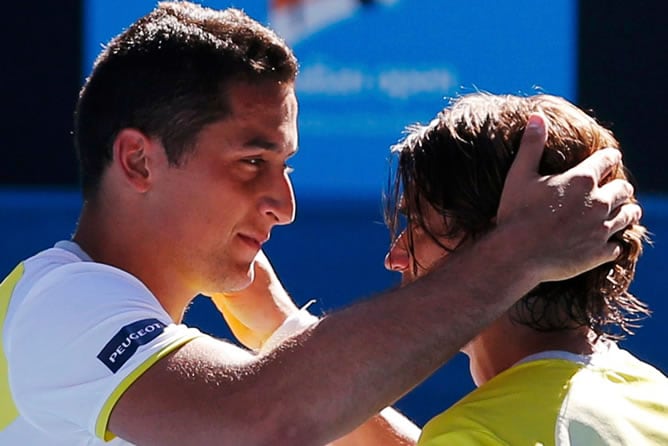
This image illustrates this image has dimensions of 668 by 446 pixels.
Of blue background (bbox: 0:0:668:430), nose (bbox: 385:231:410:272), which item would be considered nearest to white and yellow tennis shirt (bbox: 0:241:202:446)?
nose (bbox: 385:231:410:272)

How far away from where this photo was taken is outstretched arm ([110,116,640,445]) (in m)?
1.73

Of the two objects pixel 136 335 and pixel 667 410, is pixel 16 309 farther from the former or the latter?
pixel 667 410

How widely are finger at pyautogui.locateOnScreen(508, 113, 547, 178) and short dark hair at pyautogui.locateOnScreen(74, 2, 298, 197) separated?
1.78ft

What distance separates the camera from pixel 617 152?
1896mm

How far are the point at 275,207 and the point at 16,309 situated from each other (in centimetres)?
47

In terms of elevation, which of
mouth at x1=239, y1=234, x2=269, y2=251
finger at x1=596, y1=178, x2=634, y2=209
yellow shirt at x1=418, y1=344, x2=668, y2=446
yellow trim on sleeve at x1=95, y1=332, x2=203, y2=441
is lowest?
yellow shirt at x1=418, y1=344, x2=668, y2=446

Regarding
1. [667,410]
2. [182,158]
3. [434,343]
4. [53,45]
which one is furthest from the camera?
[53,45]

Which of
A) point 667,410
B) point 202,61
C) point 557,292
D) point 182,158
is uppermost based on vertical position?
→ point 202,61

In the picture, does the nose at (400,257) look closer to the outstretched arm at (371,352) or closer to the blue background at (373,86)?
the outstretched arm at (371,352)

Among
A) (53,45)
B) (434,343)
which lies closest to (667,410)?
(434,343)

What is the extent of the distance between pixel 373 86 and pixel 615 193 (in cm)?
433

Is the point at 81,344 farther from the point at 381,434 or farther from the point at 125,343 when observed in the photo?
the point at 381,434

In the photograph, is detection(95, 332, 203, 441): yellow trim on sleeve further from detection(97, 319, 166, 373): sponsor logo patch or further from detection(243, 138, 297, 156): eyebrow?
detection(243, 138, 297, 156): eyebrow

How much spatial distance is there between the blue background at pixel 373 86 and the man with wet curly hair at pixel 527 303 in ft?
13.2
